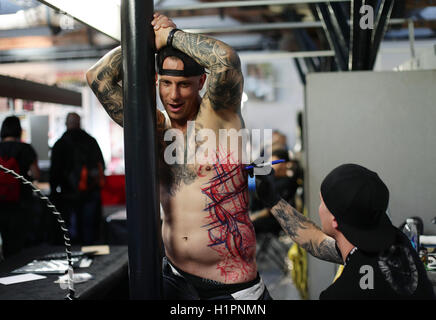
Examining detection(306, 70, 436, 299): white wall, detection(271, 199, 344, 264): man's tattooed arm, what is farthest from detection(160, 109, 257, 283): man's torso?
detection(306, 70, 436, 299): white wall

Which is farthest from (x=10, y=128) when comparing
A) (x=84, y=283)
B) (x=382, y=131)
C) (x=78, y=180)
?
(x=382, y=131)

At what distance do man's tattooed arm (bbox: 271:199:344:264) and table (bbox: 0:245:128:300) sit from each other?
3.34ft

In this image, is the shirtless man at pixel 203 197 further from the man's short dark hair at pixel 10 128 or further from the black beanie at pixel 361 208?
the man's short dark hair at pixel 10 128

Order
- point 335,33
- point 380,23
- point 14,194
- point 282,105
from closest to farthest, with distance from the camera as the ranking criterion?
point 380,23, point 14,194, point 335,33, point 282,105

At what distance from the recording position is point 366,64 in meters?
3.54

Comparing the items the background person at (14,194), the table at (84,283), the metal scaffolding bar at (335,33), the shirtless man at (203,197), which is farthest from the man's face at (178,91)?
the metal scaffolding bar at (335,33)

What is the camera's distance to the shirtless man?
169 centimetres

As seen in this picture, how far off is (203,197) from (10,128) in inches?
94.7

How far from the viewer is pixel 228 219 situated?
1717 millimetres

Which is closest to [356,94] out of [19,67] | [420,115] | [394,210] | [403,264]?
[420,115]

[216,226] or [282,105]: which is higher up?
[282,105]

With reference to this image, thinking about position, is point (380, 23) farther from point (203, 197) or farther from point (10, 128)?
point (10, 128)

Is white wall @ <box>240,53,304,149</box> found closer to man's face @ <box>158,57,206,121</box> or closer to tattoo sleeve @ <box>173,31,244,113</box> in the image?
man's face @ <box>158,57,206,121</box>

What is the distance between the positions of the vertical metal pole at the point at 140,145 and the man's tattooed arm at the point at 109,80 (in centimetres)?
33
